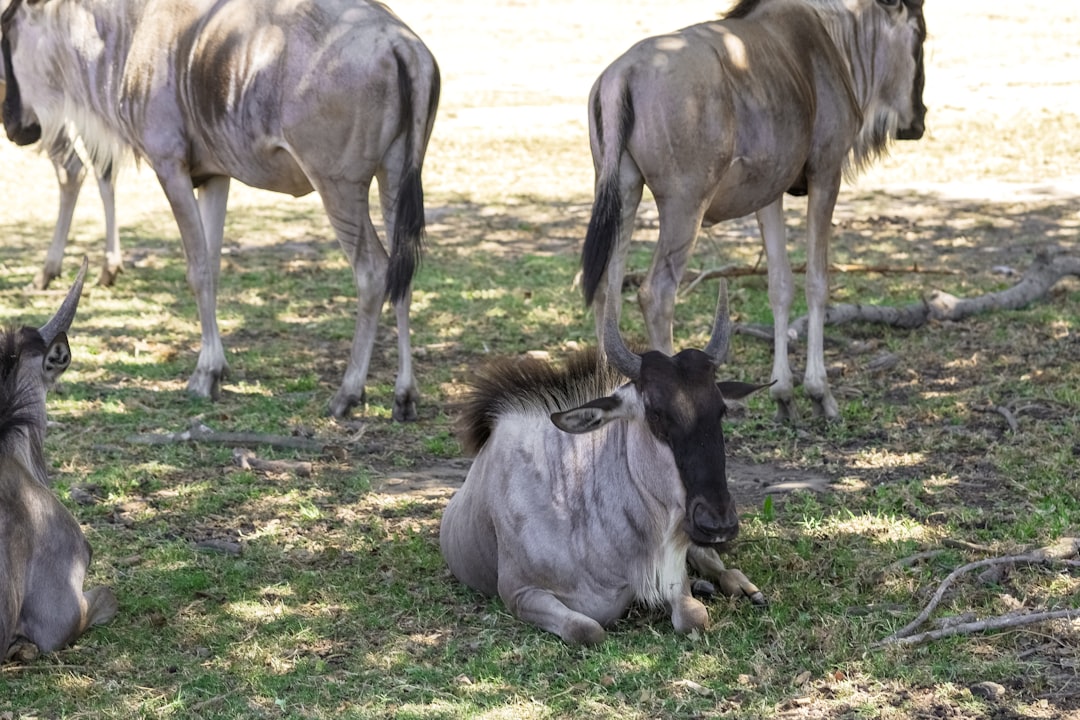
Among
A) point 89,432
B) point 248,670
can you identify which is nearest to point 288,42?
point 89,432

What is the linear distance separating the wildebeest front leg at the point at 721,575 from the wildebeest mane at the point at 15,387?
2.71 meters

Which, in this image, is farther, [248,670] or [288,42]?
[288,42]

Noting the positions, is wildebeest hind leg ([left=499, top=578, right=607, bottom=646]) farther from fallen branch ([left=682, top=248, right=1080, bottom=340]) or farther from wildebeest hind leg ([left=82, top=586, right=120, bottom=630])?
fallen branch ([left=682, top=248, right=1080, bottom=340])

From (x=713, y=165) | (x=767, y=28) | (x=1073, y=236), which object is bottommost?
(x=1073, y=236)

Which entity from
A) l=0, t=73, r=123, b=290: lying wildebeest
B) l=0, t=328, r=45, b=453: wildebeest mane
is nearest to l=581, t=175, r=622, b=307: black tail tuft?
l=0, t=328, r=45, b=453: wildebeest mane

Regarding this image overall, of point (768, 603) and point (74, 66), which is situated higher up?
point (74, 66)

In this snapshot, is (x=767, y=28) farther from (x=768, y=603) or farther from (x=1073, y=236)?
(x=1073, y=236)

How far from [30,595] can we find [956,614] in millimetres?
3505

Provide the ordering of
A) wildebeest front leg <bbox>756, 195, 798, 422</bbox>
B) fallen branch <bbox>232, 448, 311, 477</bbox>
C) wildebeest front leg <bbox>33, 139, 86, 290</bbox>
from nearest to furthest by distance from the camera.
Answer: fallen branch <bbox>232, 448, 311, 477</bbox>
wildebeest front leg <bbox>756, 195, 798, 422</bbox>
wildebeest front leg <bbox>33, 139, 86, 290</bbox>

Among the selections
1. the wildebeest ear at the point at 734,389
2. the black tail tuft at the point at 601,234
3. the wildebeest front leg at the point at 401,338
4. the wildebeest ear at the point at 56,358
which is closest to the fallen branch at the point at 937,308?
the black tail tuft at the point at 601,234

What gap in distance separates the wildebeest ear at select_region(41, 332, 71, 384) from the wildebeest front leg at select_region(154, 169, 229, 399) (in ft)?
10.3

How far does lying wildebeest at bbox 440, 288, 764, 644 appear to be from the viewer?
5.31 metres

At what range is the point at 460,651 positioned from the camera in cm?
543

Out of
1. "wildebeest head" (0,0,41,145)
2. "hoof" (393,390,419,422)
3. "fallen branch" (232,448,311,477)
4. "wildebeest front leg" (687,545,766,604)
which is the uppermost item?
"wildebeest head" (0,0,41,145)
